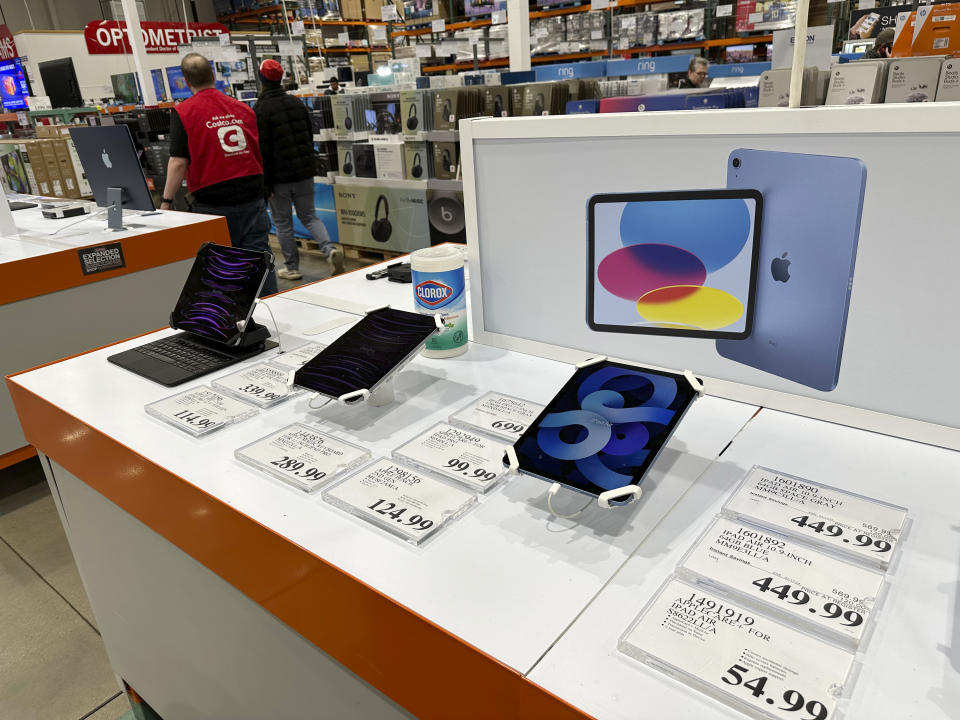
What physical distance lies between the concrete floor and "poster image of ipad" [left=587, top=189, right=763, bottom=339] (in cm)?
153

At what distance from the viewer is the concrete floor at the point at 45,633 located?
166 cm

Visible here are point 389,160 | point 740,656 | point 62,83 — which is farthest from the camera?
point 62,83

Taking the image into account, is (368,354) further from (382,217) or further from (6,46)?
(6,46)

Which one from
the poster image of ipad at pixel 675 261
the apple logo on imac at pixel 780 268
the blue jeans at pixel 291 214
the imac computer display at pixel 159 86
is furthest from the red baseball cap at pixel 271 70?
the apple logo on imac at pixel 780 268

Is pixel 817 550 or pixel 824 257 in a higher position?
pixel 824 257

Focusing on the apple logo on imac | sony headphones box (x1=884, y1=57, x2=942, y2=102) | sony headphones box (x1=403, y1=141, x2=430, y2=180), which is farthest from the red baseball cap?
the apple logo on imac

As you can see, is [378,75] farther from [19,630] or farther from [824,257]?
[824,257]

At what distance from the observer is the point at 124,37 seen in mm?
8445

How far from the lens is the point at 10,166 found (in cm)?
530

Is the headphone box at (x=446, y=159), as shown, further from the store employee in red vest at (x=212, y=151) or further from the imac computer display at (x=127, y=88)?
the imac computer display at (x=127, y=88)

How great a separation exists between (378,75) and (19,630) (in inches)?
205

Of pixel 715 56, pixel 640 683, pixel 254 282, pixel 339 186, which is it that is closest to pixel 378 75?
pixel 339 186

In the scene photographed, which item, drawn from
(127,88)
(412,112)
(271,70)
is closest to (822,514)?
(412,112)

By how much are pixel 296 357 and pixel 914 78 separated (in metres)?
3.13
